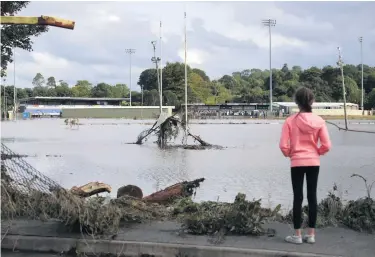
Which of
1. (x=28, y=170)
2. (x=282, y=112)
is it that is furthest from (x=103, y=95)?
(x=28, y=170)

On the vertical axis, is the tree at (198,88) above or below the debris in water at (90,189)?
above

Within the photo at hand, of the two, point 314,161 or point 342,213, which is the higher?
point 314,161

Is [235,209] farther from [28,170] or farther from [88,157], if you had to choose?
[88,157]

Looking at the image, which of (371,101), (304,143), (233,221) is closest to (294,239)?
(233,221)

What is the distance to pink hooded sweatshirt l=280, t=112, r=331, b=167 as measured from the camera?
6.11m

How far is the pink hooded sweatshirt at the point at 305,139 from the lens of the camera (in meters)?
6.11

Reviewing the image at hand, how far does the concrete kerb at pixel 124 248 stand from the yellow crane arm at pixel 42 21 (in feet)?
8.49

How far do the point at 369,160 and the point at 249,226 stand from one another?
594 inches

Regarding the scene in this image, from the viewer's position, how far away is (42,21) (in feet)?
21.1

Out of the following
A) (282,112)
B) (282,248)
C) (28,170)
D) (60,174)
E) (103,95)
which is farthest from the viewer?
(103,95)

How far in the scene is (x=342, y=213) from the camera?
24.5 ft

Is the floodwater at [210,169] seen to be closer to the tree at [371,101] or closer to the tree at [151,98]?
the tree at [151,98]

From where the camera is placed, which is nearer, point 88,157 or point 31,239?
point 31,239

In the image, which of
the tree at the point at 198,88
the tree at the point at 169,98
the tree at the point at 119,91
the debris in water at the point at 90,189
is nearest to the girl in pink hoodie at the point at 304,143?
the debris in water at the point at 90,189
